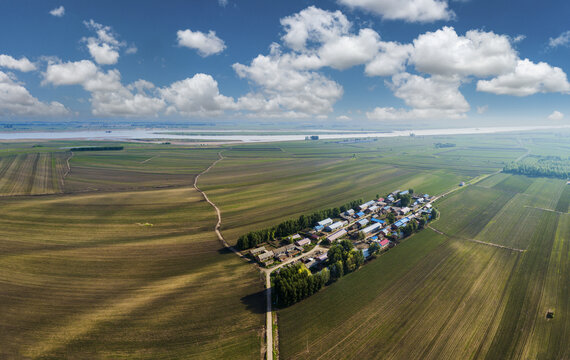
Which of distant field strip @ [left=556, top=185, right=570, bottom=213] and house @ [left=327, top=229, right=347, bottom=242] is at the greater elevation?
distant field strip @ [left=556, top=185, right=570, bottom=213]

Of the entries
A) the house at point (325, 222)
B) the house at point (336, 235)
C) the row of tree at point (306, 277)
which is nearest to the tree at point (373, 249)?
the row of tree at point (306, 277)

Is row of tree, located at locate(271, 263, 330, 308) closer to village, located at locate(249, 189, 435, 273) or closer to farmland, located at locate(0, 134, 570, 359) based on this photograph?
farmland, located at locate(0, 134, 570, 359)

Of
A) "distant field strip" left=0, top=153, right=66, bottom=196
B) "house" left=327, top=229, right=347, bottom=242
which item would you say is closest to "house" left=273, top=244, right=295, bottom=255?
"house" left=327, top=229, right=347, bottom=242

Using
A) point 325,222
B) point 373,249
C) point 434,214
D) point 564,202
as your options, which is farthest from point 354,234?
point 564,202

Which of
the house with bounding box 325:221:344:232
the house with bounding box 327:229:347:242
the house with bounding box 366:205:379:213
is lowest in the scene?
the house with bounding box 327:229:347:242

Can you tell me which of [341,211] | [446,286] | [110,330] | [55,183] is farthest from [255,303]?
[55,183]

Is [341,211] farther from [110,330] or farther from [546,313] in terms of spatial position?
[110,330]
